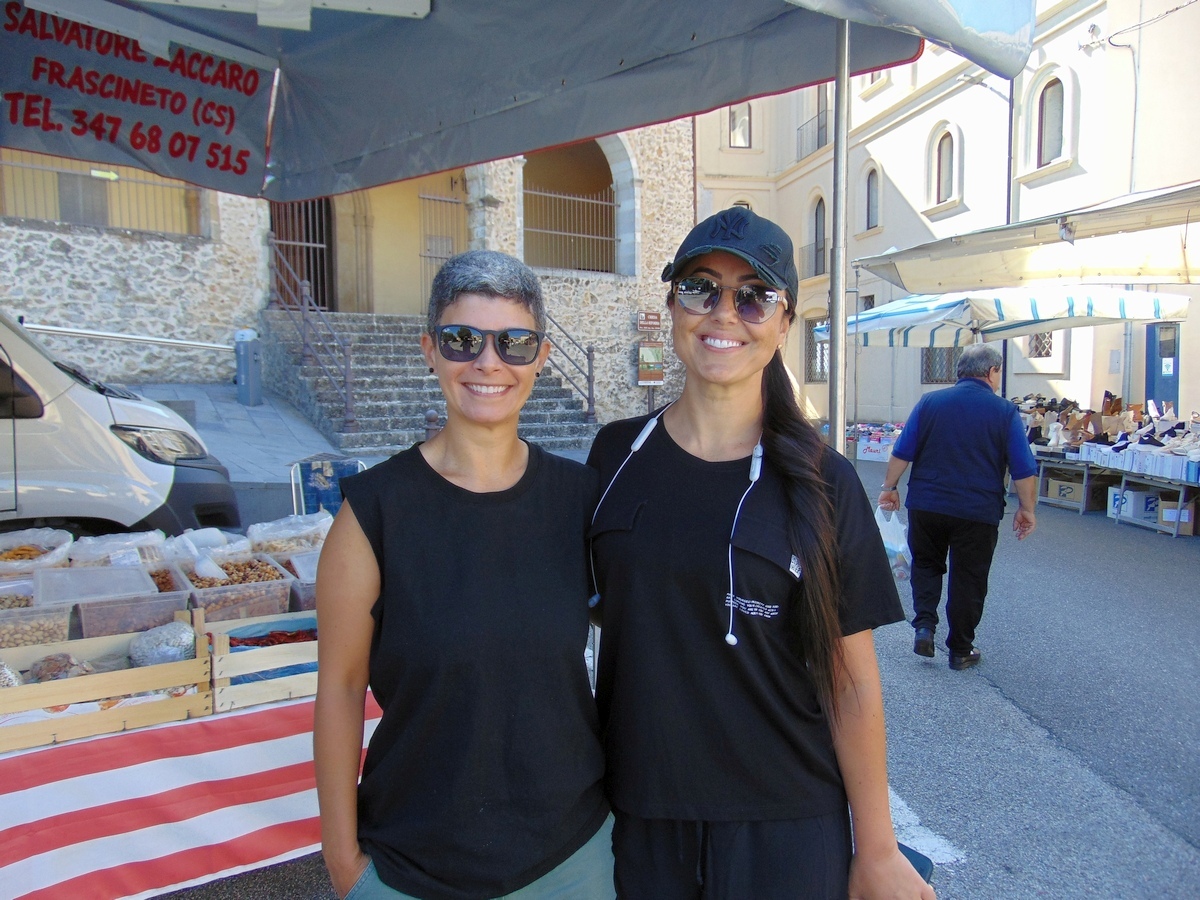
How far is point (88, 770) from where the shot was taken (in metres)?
2.03

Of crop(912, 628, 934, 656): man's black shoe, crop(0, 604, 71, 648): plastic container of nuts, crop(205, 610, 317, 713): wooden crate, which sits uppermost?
crop(0, 604, 71, 648): plastic container of nuts

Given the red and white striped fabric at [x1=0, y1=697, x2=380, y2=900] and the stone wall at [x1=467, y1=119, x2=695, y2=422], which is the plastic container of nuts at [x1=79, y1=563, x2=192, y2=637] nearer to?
the red and white striped fabric at [x1=0, y1=697, x2=380, y2=900]

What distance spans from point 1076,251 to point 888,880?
28.3ft

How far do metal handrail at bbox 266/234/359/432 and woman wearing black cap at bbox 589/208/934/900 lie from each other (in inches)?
373

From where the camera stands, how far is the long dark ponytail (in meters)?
1.40

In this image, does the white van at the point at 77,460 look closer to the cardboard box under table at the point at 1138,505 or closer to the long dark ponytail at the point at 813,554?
the long dark ponytail at the point at 813,554

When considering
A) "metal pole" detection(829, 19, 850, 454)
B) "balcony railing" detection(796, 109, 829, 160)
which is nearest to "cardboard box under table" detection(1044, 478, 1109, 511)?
"metal pole" detection(829, 19, 850, 454)

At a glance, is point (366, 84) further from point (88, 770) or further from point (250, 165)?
point (88, 770)

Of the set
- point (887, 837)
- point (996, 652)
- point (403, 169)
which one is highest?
point (403, 169)

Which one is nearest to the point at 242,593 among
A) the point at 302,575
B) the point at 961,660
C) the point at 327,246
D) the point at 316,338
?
the point at 302,575

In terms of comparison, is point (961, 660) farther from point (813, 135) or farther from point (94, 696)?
point (813, 135)

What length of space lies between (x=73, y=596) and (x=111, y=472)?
6.85ft

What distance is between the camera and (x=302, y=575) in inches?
116

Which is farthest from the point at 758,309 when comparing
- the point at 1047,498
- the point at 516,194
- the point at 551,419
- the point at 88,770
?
the point at 516,194
